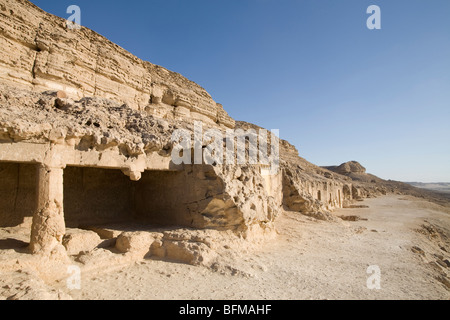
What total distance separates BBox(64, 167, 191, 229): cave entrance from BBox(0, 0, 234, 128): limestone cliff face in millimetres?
4281

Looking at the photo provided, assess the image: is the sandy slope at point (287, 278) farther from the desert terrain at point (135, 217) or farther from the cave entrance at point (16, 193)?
the cave entrance at point (16, 193)

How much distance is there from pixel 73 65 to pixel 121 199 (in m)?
6.19

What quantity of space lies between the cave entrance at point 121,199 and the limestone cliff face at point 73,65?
169 inches

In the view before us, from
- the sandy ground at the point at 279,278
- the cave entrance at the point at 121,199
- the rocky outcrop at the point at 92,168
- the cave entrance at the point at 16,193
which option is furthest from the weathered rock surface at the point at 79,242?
the cave entrance at the point at 16,193

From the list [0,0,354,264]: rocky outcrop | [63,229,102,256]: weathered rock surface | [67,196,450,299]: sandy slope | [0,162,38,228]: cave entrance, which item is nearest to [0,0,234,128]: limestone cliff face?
[0,0,354,264]: rocky outcrop

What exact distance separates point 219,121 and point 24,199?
14.9 m

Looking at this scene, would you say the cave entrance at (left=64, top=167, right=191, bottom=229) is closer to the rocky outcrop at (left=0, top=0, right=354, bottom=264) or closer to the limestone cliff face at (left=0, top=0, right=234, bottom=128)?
the rocky outcrop at (left=0, top=0, right=354, bottom=264)

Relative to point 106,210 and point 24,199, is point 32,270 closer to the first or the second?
point 24,199

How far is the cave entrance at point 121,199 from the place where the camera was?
6.80m

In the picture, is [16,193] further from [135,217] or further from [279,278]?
[279,278]
